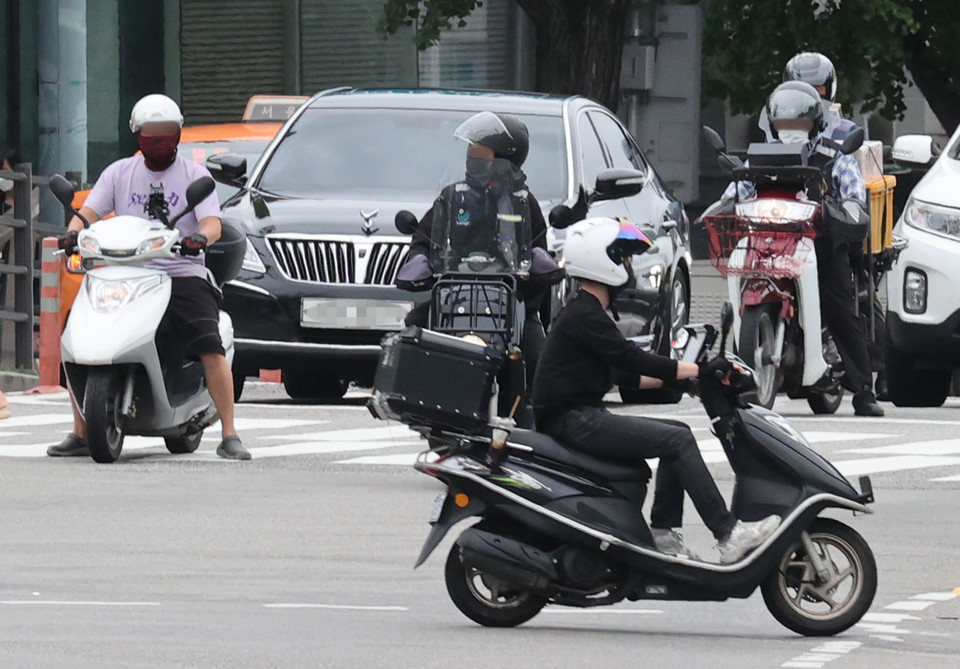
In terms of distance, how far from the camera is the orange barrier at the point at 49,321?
751 inches

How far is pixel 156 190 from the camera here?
13.4 m

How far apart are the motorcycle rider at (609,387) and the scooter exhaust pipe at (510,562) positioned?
15.3 inches

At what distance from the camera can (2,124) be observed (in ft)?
99.0

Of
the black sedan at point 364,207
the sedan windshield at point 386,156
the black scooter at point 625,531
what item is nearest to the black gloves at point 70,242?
the black sedan at point 364,207

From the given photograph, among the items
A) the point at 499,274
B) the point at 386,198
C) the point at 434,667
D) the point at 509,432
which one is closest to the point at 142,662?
the point at 434,667

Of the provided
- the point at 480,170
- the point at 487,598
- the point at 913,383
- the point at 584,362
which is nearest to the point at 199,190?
the point at 480,170

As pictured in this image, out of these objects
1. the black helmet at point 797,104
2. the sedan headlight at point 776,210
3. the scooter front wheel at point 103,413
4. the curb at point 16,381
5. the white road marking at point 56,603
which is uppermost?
the black helmet at point 797,104

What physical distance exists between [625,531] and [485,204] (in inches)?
150

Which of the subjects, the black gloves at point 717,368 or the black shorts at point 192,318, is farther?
the black shorts at point 192,318

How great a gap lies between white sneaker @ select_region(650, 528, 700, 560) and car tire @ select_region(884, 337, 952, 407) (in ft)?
26.7

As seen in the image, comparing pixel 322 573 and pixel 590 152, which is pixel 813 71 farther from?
pixel 322 573

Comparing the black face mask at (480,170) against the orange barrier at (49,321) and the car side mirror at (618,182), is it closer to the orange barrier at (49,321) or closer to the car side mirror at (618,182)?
the car side mirror at (618,182)

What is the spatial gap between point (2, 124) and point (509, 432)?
22.1 meters

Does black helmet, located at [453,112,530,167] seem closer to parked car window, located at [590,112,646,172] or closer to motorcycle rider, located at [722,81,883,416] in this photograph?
motorcycle rider, located at [722,81,883,416]
